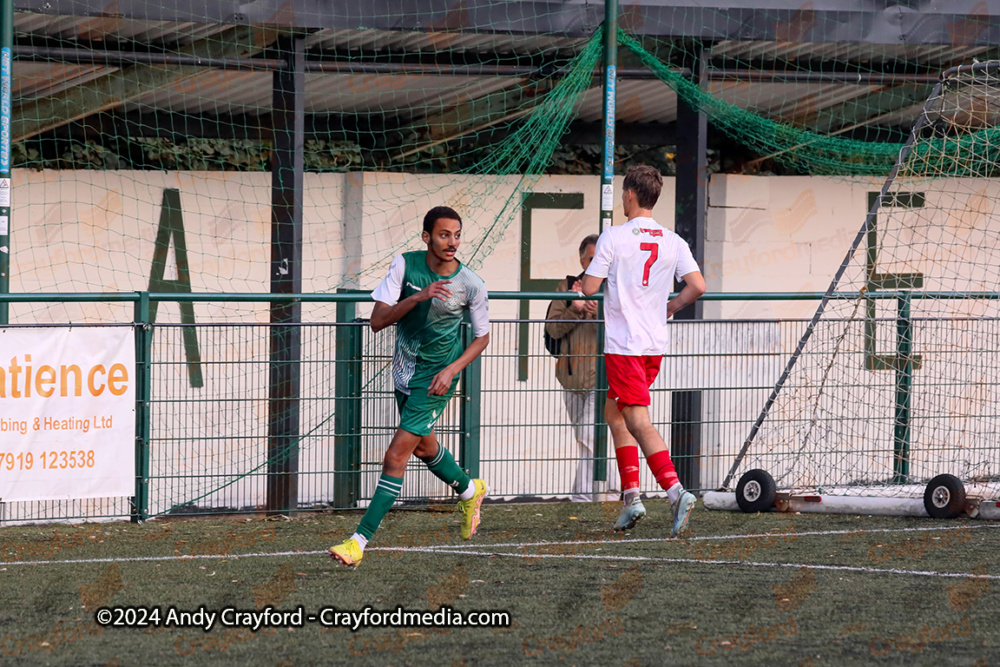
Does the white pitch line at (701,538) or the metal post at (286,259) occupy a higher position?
the metal post at (286,259)

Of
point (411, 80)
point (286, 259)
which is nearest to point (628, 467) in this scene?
point (286, 259)

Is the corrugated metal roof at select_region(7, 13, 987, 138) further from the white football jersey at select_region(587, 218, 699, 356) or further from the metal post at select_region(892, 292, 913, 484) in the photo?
the white football jersey at select_region(587, 218, 699, 356)

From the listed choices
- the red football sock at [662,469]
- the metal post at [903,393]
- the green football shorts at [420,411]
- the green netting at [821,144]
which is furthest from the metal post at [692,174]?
the green football shorts at [420,411]

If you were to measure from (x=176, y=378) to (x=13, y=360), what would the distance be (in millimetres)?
955

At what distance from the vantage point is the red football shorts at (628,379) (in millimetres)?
6930

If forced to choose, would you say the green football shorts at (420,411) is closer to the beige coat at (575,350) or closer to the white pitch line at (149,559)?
the white pitch line at (149,559)

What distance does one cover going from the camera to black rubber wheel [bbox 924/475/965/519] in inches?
292

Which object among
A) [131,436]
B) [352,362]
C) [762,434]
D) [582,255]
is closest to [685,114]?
[582,255]

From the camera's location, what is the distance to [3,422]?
24.6 feet

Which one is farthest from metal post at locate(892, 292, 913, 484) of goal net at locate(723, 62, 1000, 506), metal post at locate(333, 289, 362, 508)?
metal post at locate(333, 289, 362, 508)

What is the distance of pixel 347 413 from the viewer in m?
8.43

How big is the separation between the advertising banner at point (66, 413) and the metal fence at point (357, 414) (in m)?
0.14

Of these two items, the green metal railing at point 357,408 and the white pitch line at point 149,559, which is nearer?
the white pitch line at point 149,559

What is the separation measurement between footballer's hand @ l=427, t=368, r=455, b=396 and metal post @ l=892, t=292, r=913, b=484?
3902mm
